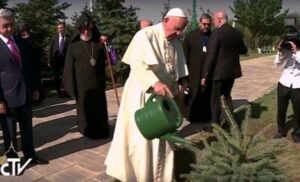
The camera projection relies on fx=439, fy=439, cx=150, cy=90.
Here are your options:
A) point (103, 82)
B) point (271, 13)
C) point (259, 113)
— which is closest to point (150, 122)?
point (103, 82)

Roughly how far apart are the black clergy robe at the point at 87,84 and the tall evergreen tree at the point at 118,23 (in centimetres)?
601

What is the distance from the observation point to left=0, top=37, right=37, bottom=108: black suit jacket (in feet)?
16.1

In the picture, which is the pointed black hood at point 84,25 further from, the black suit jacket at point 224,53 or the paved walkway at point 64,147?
the black suit jacket at point 224,53

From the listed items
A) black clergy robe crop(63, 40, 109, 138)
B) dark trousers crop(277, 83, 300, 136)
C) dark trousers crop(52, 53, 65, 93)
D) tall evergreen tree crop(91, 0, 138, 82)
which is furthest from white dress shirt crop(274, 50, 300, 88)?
tall evergreen tree crop(91, 0, 138, 82)

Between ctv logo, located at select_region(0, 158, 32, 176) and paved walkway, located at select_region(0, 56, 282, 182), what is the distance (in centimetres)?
7

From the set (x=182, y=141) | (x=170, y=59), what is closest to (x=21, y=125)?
(x=170, y=59)

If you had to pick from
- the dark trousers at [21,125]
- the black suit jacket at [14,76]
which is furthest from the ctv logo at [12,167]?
the black suit jacket at [14,76]

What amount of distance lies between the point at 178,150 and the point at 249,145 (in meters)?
2.62

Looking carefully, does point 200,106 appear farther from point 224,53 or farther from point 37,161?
point 37,161

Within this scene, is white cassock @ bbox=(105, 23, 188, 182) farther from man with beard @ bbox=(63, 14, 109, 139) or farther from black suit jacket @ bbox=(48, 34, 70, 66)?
black suit jacket @ bbox=(48, 34, 70, 66)

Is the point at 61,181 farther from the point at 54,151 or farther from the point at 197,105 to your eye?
the point at 197,105

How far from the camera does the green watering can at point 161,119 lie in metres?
3.51

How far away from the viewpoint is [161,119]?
350cm

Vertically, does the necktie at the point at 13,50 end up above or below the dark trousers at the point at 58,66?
above
